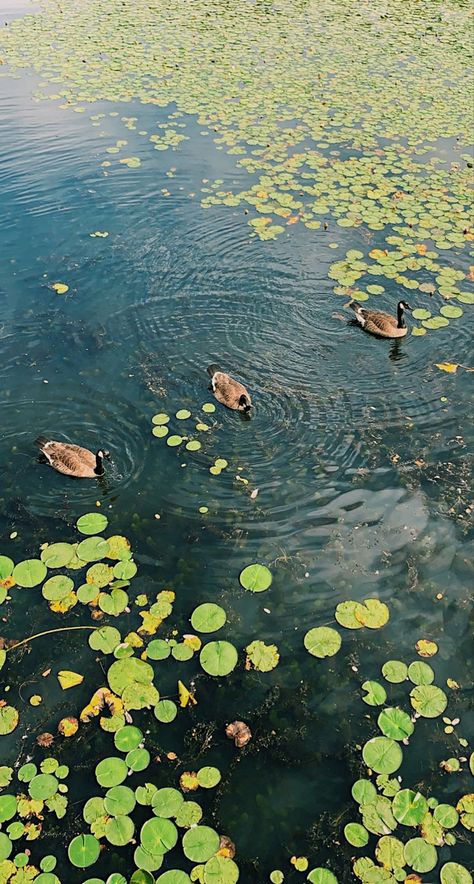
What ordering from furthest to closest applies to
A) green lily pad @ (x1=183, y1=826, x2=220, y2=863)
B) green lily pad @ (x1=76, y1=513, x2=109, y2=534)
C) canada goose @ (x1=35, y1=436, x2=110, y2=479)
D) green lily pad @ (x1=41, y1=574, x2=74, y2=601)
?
canada goose @ (x1=35, y1=436, x2=110, y2=479) → green lily pad @ (x1=76, y1=513, x2=109, y2=534) → green lily pad @ (x1=41, y1=574, x2=74, y2=601) → green lily pad @ (x1=183, y1=826, x2=220, y2=863)

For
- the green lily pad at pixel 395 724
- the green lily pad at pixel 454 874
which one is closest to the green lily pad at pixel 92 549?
the green lily pad at pixel 395 724

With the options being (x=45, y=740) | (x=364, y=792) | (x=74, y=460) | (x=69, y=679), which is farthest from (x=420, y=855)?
(x=74, y=460)

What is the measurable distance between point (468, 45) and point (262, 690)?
2572 centimetres

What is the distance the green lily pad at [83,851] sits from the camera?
4273 millimetres

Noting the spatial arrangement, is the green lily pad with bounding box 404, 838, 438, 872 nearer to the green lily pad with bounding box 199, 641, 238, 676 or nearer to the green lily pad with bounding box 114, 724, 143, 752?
the green lily pad with bounding box 199, 641, 238, 676

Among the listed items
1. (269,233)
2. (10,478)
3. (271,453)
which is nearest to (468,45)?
(269,233)

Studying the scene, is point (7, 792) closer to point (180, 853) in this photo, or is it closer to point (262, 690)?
point (180, 853)

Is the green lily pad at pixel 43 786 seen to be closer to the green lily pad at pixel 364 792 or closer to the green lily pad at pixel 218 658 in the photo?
the green lily pad at pixel 218 658

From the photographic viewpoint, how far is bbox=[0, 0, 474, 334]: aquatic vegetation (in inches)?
457

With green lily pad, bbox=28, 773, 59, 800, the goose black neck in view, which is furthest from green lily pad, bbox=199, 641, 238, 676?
→ the goose black neck

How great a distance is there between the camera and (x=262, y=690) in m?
5.37

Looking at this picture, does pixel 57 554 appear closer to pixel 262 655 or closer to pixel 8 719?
pixel 8 719

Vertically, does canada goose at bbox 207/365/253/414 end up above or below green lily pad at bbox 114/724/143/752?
above

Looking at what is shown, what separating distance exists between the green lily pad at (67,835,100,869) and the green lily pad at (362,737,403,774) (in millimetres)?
2275
